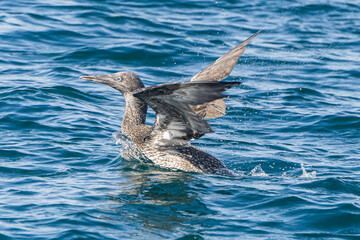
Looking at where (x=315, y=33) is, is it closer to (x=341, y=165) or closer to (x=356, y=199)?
(x=341, y=165)

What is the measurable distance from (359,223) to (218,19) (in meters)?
11.1

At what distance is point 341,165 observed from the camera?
8.36m

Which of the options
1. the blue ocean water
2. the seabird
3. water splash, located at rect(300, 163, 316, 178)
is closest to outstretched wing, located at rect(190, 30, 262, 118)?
the seabird

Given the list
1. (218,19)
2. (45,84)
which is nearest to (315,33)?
(218,19)

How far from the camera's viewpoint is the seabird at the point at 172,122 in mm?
6755

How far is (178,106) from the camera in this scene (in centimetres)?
677

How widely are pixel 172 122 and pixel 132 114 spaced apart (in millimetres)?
1184

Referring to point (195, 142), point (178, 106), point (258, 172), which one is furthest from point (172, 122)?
point (195, 142)

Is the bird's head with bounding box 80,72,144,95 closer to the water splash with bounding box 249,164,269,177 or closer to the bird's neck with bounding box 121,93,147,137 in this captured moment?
the bird's neck with bounding box 121,93,147,137

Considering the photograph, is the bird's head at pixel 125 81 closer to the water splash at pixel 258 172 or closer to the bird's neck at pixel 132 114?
the bird's neck at pixel 132 114

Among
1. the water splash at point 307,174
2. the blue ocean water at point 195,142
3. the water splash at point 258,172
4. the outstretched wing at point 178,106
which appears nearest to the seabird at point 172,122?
the outstretched wing at point 178,106

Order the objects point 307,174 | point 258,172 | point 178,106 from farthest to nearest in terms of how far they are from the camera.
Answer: point 258,172 → point 307,174 → point 178,106

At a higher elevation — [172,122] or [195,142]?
[172,122]

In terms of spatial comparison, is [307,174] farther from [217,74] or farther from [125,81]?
[125,81]
